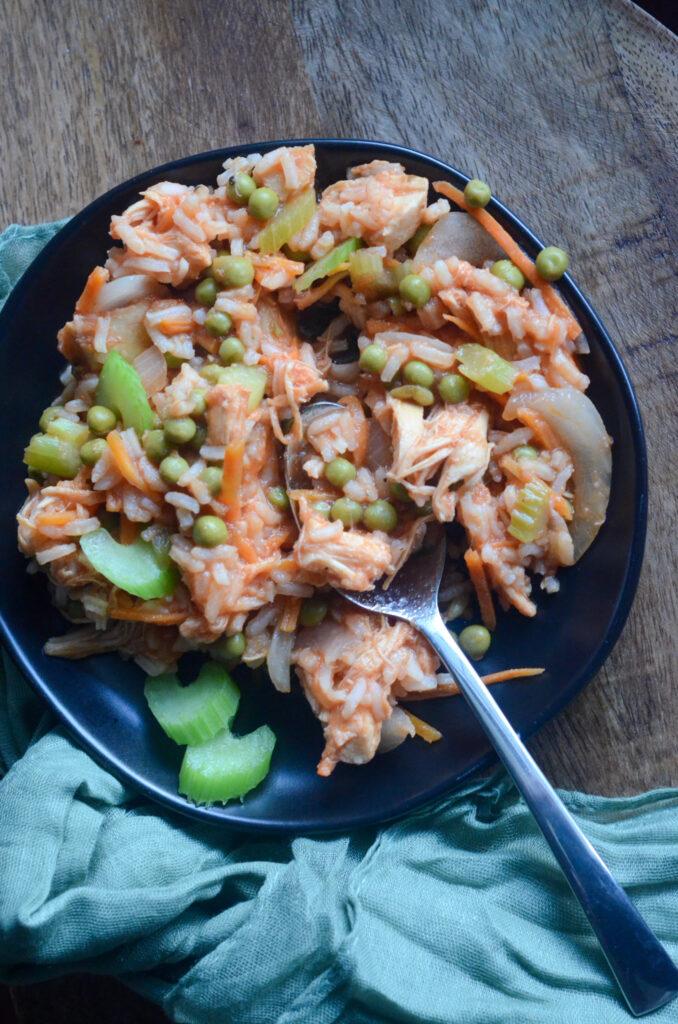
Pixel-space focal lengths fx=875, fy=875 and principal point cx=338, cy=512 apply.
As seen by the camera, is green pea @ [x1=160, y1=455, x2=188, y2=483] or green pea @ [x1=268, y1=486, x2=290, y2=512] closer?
green pea @ [x1=160, y1=455, x2=188, y2=483]

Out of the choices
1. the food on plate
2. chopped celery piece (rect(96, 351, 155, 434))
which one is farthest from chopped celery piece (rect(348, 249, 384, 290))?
chopped celery piece (rect(96, 351, 155, 434))

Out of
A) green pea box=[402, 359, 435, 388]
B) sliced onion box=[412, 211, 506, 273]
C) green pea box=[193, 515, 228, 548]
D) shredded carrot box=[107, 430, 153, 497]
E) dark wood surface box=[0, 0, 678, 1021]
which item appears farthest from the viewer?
dark wood surface box=[0, 0, 678, 1021]

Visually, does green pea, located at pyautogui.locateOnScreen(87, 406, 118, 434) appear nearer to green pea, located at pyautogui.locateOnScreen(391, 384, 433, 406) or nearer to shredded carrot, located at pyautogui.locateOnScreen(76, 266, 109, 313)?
shredded carrot, located at pyautogui.locateOnScreen(76, 266, 109, 313)

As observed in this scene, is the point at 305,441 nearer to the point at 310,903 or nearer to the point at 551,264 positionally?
the point at 551,264

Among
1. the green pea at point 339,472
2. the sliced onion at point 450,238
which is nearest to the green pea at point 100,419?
the green pea at point 339,472

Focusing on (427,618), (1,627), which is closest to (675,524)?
(427,618)

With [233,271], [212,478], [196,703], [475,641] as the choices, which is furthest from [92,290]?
[475,641]
